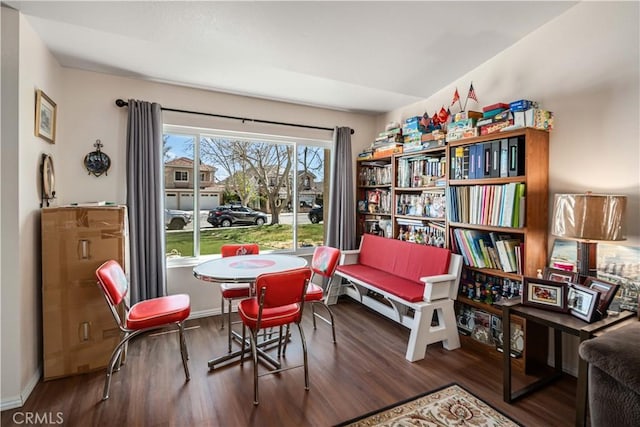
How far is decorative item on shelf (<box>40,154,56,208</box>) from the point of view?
7.36ft

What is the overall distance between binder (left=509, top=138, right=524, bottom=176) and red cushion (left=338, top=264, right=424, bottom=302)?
126 cm

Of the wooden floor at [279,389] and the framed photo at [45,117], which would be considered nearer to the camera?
the wooden floor at [279,389]

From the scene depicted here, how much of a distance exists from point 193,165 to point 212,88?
2.81 ft

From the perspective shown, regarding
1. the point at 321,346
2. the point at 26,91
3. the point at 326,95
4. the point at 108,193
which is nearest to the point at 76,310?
the point at 108,193

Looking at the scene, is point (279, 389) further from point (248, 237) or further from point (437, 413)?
point (248, 237)

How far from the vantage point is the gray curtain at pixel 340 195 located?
3.97 m

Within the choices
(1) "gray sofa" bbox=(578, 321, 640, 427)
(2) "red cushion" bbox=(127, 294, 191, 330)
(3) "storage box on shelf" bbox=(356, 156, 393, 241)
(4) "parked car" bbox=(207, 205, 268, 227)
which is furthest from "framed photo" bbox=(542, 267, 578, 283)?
(4) "parked car" bbox=(207, 205, 268, 227)

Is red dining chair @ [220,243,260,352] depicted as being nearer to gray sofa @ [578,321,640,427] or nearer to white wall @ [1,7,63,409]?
white wall @ [1,7,63,409]

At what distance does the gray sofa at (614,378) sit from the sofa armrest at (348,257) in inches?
97.2

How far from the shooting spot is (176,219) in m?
3.33

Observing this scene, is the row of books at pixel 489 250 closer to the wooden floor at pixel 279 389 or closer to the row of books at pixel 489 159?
the row of books at pixel 489 159

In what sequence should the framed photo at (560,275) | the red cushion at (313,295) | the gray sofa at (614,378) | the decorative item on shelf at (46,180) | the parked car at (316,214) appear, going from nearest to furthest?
the gray sofa at (614,378) < the framed photo at (560,275) < the decorative item on shelf at (46,180) < the red cushion at (313,295) < the parked car at (316,214)

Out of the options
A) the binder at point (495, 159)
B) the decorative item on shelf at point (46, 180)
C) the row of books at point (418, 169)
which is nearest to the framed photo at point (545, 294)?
the binder at point (495, 159)

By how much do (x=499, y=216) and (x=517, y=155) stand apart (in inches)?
19.4
